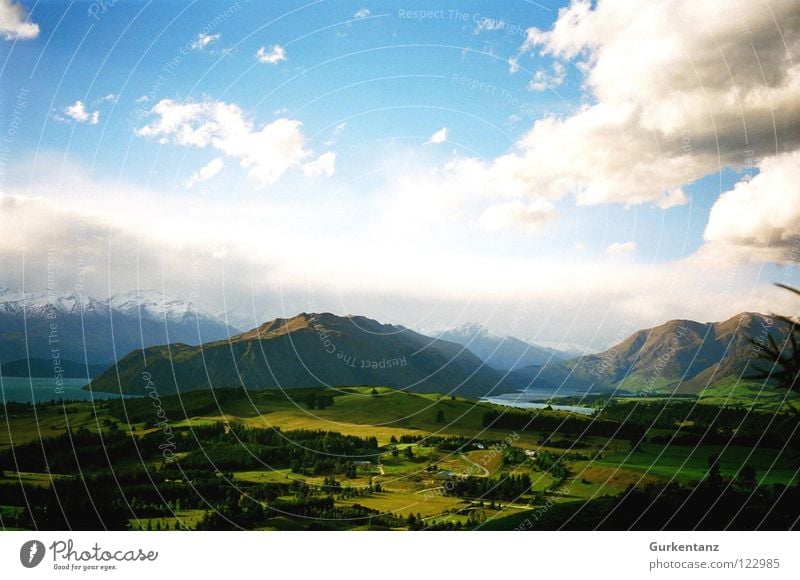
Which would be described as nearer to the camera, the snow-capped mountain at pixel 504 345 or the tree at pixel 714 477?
the tree at pixel 714 477

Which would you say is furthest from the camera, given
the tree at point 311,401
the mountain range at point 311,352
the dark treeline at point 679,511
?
the tree at point 311,401

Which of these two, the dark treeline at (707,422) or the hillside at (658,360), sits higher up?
the hillside at (658,360)

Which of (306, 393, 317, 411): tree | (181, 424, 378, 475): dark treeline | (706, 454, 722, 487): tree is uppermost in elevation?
(306, 393, 317, 411): tree

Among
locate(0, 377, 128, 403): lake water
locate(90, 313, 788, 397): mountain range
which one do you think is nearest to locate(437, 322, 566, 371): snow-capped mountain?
locate(90, 313, 788, 397): mountain range

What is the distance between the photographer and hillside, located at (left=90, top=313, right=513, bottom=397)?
1582 centimetres

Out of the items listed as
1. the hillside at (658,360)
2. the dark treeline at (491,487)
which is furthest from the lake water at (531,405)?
the dark treeline at (491,487)

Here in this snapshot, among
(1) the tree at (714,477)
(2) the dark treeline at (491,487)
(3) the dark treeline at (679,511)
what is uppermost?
(2) the dark treeline at (491,487)

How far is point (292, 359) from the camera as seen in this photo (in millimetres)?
21078

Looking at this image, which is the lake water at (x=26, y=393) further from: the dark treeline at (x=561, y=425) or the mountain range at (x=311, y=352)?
the dark treeline at (x=561, y=425)

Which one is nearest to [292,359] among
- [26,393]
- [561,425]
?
[26,393]

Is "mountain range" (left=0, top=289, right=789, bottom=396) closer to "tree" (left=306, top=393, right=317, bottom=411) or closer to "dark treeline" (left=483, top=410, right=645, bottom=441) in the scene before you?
"tree" (left=306, top=393, right=317, bottom=411)

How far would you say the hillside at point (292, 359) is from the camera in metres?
15.8
